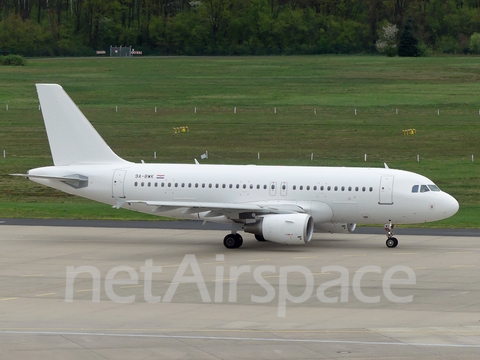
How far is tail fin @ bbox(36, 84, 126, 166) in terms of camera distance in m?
45.7

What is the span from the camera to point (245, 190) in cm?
4347

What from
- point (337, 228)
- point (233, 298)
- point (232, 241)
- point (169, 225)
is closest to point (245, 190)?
point (232, 241)

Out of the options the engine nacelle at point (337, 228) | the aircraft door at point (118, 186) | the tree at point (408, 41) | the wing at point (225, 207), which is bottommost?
the engine nacelle at point (337, 228)

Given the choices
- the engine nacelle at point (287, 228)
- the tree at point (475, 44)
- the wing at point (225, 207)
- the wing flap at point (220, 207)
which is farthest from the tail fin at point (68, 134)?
the tree at point (475, 44)

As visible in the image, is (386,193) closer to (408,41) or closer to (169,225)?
(169,225)

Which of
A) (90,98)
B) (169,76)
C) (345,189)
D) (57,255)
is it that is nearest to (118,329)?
(57,255)

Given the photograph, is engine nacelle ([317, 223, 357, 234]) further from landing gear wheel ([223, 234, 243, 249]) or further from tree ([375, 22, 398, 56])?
tree ([375, 22, 398, 56])

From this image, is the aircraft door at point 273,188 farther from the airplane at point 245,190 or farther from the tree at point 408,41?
the tree at point 408,41

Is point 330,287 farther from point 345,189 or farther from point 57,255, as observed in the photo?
point 57,255

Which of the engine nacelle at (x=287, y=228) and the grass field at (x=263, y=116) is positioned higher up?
the grass field at (x=263, y=116)

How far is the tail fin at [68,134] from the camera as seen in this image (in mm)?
45688
